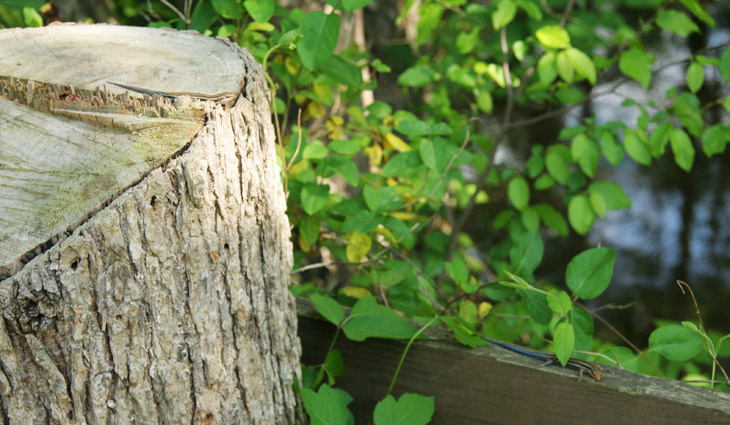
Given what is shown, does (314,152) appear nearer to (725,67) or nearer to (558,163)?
(558,163)

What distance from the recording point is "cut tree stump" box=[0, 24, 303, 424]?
2.81ft

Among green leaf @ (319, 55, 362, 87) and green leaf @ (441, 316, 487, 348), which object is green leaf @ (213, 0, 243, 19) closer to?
green leaf @ (319, 55, 362, 87)

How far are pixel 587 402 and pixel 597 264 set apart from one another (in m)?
0.28

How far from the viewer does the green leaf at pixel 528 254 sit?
128 centimetres

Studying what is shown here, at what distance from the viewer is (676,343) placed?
3.78 feet

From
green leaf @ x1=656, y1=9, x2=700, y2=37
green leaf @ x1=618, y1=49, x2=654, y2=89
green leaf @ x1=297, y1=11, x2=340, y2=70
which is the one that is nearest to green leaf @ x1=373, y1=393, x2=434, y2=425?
green leaf @ x1=297, y1=11, x2=340, y2=70

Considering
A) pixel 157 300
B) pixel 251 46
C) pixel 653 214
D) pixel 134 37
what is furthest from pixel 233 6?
pixel 653 214

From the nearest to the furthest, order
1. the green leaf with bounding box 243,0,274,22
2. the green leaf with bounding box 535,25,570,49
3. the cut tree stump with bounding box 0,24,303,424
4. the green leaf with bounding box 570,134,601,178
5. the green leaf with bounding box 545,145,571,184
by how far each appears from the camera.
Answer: the cut tree stump with bounding box 0,24,303,424 < the green leaf with bounding box 243,0,274,22 < the green leaf with bounding box 535,25,570,49 < the green leaf with bounding box 570,134,601,178 < the green leaf with bounding box 545,145,571,184

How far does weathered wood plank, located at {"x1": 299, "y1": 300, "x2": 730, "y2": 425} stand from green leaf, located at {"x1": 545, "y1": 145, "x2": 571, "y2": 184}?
964 mm

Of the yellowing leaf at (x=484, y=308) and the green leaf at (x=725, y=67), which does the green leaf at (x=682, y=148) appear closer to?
the green leaf at (x=725, y=67)

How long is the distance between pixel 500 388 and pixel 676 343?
37cm

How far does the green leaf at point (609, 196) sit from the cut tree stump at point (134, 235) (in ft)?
4.16

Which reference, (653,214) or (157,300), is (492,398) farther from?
(653,214)

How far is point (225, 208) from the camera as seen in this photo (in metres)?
0.98
